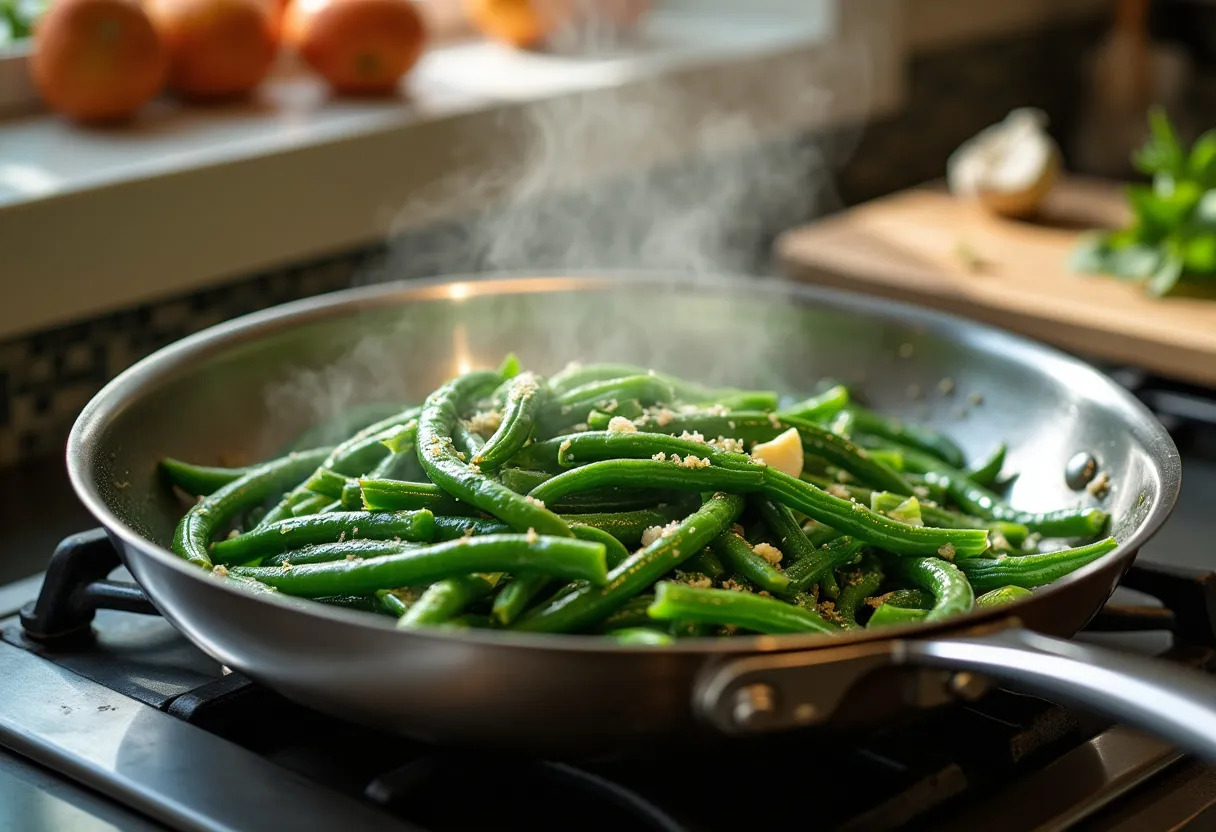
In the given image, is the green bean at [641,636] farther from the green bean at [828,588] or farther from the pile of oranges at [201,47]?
the pile of oranges at [201,47]

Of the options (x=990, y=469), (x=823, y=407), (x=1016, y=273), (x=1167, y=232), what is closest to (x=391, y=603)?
(x=823, y=407)

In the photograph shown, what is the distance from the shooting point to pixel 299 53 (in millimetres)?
1939

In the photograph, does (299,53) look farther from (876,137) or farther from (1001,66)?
(1001,66)

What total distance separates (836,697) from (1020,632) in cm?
11

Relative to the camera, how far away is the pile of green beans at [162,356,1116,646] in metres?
0.87

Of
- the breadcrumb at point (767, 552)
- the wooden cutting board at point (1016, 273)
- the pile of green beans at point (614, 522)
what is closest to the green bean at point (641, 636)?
the pile of green beans at point (614, 522)

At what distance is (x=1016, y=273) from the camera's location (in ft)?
6.25

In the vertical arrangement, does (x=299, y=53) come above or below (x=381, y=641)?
above

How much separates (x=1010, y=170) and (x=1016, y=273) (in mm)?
320

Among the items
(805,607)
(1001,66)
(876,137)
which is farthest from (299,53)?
(1001,66)

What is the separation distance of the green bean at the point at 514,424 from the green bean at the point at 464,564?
12 cm

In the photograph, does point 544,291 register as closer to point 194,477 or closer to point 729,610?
point 194,477

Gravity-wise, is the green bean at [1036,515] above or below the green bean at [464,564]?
below

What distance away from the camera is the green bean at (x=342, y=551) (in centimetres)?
93
